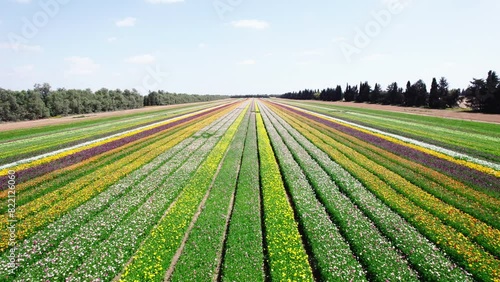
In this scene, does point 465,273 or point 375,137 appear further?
point 375,137

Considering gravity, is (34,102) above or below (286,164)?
above

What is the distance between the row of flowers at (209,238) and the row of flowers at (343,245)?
4004 mm

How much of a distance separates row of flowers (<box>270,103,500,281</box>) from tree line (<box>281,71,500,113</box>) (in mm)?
73696

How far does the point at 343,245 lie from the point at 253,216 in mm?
4708

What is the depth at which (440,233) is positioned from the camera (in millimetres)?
11531

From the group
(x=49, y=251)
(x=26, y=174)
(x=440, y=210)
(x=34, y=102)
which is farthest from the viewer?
(x=34, y=102)

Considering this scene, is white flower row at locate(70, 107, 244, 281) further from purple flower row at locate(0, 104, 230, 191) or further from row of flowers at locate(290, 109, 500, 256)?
row of flowers at locate(290, 109, 500, 256)

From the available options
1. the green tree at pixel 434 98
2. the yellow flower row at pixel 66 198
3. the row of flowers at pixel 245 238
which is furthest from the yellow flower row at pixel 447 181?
the green tree at pixel 434 98

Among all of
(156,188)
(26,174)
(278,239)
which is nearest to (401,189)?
(278,239)

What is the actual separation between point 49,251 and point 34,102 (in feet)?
308

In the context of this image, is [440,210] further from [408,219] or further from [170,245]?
[170,245]

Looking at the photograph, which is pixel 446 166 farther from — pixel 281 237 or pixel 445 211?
pixel 281 237

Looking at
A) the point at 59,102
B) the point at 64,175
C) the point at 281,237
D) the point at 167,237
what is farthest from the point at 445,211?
the point at 59,102

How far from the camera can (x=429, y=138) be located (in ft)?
108
